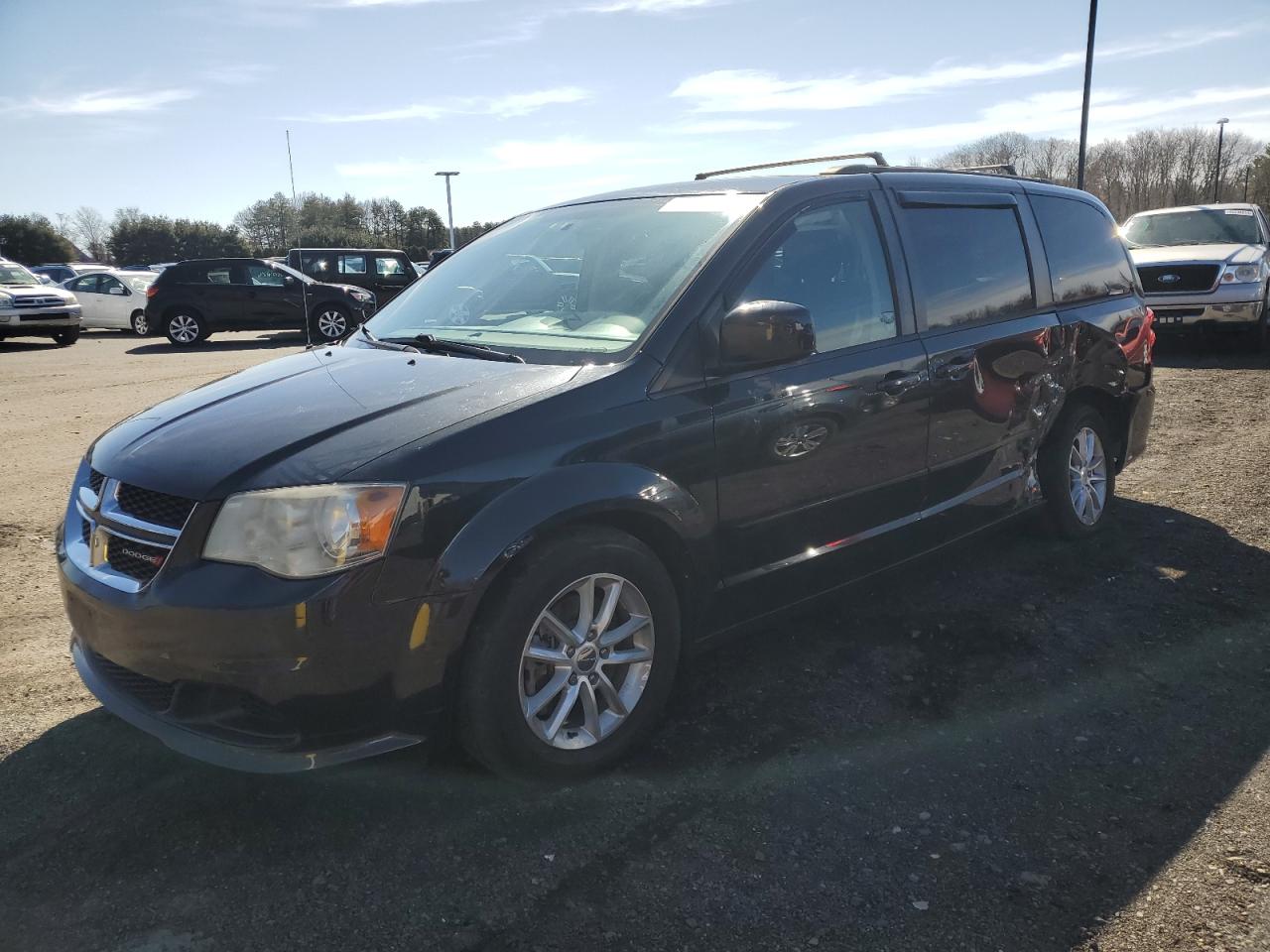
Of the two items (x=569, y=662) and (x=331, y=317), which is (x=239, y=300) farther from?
(x=569, y=662)

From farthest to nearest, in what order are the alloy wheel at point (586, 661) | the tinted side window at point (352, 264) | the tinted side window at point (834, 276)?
the tinted side window at point (352, 264) → the tinted side window at point (834, 276) → the alloy wheel at point (586, 661)

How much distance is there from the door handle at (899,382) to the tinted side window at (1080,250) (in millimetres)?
1424

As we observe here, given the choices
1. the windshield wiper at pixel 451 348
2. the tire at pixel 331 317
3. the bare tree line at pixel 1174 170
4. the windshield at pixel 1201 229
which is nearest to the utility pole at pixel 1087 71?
the windshield at pixel 1201 229

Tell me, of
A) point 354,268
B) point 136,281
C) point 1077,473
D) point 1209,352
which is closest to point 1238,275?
point 1209,352

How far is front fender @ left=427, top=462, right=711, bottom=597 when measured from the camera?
101 inches

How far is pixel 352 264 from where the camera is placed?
23.2 meters

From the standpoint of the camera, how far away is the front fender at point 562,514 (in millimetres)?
2572

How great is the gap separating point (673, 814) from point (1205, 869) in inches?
55.5

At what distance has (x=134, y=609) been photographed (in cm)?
258

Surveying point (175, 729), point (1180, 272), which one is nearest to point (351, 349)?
point (175, 729)

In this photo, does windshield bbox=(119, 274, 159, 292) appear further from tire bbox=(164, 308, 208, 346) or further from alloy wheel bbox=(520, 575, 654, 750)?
alloy wheel bbox=(520, 575, 654, 750)

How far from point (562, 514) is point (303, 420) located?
2.73 feet

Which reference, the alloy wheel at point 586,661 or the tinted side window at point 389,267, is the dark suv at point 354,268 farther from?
the alloy wheel at point 586,661

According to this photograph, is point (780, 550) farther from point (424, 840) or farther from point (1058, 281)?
point (1058, 281)
